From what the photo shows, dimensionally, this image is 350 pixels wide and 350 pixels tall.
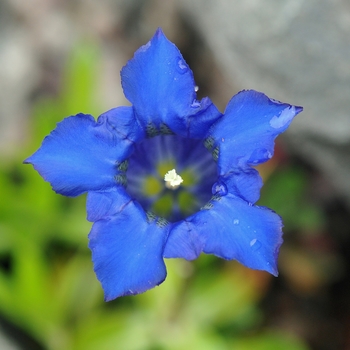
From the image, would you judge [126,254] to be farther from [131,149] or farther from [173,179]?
[173,179]

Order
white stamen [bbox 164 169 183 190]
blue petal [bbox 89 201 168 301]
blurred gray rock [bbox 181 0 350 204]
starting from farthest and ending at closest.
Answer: blurred gray rock [bbox 181 0 350 204]
white stamen [bbox 164 169 183 190]
blue petal [bbox 89 201 168 301]

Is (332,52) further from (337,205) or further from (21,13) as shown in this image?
(21,13)

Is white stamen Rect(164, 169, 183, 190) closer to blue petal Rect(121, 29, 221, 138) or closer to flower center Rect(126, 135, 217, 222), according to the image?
flower center Rect(126, 135, 217, 222)

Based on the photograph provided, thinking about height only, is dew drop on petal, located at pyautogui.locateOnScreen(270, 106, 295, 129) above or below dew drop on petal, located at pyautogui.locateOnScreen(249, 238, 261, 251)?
above

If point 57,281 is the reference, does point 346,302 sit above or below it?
below

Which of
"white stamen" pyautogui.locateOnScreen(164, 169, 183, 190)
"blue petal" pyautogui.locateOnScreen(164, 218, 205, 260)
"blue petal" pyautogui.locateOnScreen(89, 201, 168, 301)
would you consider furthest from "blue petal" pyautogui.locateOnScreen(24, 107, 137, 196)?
"white stamen" pyautogui.locateOnScreen(164, 169, 183, 190)

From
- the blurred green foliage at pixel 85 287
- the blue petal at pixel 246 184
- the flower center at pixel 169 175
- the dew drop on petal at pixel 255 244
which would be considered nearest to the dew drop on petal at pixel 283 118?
the blue petal at pixel 246 184

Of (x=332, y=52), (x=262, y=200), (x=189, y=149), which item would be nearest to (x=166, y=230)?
(x=189, y=149)
